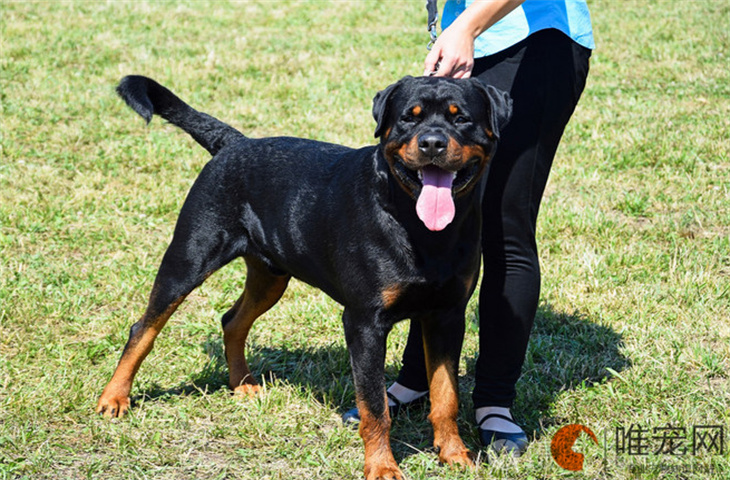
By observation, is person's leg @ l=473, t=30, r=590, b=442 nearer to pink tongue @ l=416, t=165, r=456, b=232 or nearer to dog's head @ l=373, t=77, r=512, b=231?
dog's head @ l=373, t=77, r=512, b=231

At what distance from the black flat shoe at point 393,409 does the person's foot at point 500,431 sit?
393 mm

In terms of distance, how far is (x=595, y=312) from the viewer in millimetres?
4965

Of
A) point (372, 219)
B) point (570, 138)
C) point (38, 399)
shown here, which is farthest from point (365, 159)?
point (570, 138)

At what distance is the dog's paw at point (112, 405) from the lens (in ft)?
13.2

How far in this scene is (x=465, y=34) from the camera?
317 centimetres

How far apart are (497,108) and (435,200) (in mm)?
449

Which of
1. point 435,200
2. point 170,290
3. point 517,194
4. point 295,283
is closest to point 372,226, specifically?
point 435,200

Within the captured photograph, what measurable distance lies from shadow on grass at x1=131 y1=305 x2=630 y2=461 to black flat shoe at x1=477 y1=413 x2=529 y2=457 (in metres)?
0.09

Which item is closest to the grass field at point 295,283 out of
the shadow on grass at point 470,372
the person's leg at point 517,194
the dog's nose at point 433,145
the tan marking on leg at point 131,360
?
the shadow on grass at point 470,372

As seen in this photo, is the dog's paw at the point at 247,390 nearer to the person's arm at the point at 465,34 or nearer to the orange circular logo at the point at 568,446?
the orange circular logo at the point at 568,446

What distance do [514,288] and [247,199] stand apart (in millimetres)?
1322

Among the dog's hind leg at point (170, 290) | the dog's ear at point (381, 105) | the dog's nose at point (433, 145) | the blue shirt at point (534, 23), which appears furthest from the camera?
the dog's hind leg at point (170, 290)

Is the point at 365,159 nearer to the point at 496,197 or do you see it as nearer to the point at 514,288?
the point at 496,197

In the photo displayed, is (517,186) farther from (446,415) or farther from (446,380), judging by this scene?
(446,415)
